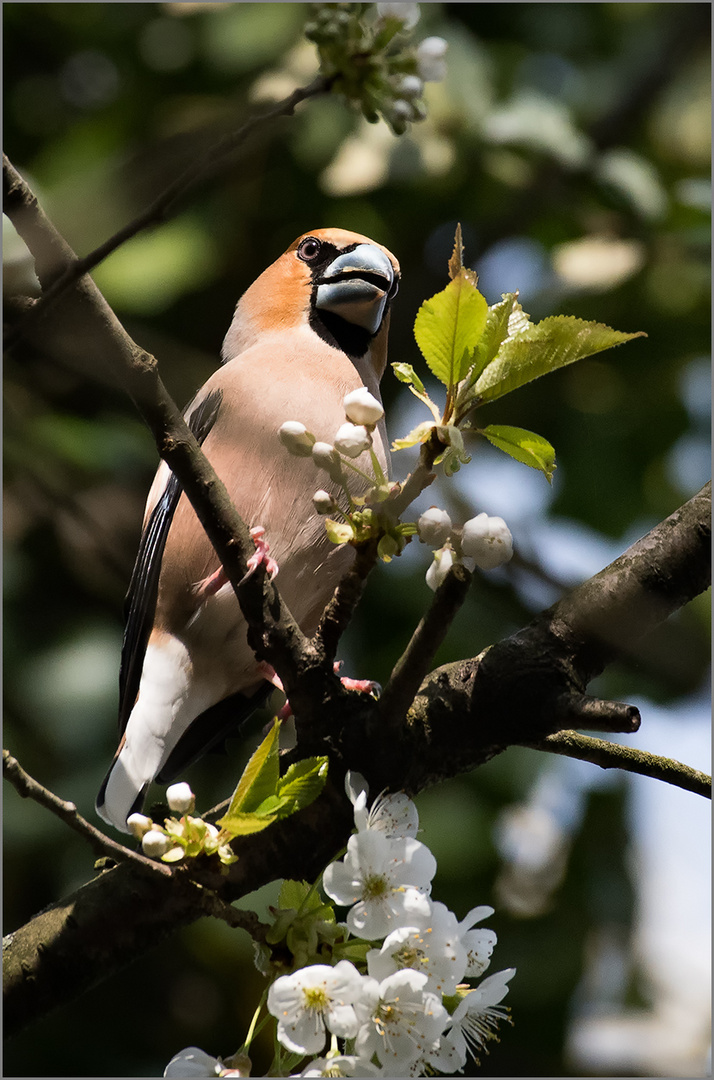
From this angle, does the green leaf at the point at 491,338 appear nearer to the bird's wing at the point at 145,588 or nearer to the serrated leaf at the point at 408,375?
the serrated leaf at the point at 408,375

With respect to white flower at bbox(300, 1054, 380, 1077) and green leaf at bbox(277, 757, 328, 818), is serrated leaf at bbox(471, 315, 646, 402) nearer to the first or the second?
green leaf at bbox(277, 757, 328, 818)

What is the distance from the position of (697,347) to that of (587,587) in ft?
9.71

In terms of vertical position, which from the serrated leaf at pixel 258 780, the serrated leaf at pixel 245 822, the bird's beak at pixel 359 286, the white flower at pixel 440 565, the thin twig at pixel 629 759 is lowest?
the serrated leaf at pixel 245 822

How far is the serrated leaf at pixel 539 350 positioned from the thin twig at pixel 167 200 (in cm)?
50

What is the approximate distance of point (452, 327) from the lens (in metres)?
1.69

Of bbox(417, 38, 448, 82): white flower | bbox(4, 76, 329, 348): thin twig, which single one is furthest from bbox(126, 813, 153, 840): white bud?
bbox(417, 38, 448, 82): white flower

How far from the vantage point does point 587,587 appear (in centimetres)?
213

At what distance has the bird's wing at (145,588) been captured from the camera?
Result: 3.10 m

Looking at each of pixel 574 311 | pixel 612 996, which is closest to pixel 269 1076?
pixel 574 311

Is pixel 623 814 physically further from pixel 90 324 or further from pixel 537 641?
pixel 90 324

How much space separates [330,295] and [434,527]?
2.11m

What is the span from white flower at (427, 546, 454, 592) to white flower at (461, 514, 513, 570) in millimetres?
35

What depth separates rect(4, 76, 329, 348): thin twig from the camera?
1.45m

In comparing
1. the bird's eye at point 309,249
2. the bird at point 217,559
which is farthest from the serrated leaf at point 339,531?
the bird's eye at point 309,249
